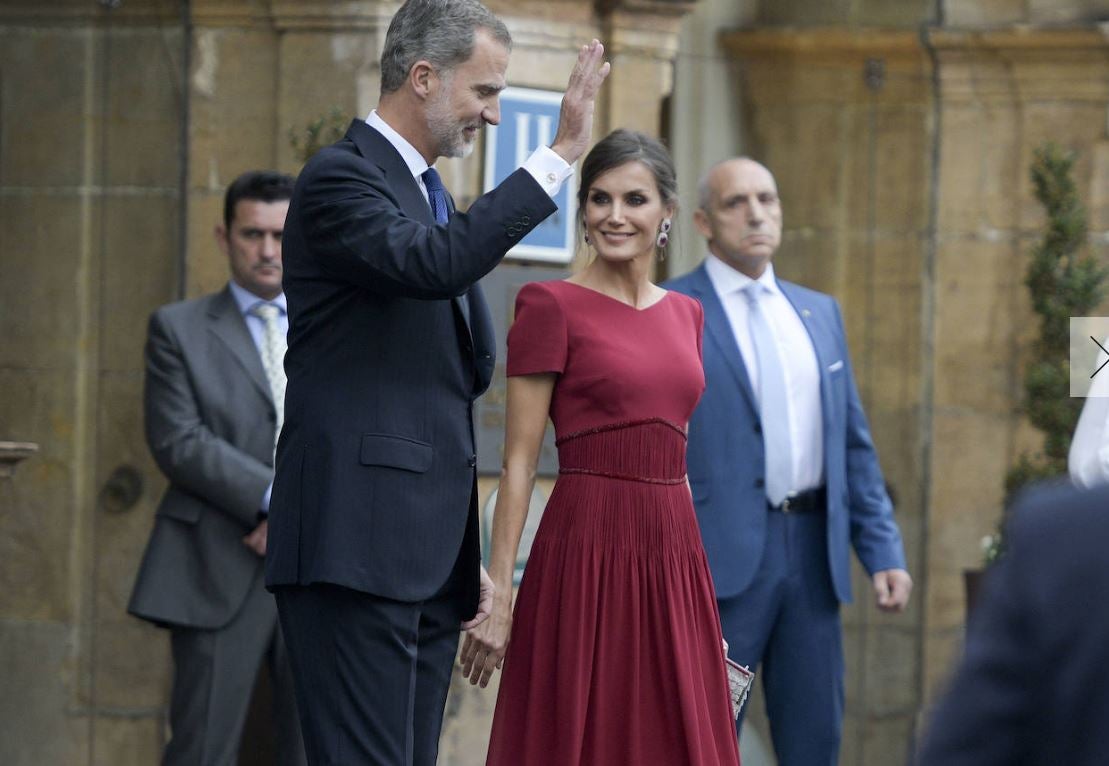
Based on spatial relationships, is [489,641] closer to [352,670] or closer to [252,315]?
[352,670]

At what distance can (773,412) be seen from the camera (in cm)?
603

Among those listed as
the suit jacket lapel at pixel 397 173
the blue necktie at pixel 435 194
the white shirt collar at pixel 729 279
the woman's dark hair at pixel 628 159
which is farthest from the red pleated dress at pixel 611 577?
the white shirt collar at pixel 729 279

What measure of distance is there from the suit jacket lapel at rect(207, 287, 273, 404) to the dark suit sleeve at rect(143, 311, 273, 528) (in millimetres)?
121

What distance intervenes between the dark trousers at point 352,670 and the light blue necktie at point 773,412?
193cm

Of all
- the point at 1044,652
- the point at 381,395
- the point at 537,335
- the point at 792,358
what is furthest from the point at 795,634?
the point at 1044,652

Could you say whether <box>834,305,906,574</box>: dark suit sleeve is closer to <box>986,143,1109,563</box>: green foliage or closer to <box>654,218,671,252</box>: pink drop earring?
<box>654,218,671,252</box>: pink drop earring

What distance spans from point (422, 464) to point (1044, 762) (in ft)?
7.30

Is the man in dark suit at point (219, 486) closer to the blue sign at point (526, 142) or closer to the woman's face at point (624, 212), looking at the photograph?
the blue sign at point (526, 142)

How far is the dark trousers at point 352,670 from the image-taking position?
13.6 ft

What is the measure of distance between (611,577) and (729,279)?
→ 1.42 m

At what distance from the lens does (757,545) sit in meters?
5.89

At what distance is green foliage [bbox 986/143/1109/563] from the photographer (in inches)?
313

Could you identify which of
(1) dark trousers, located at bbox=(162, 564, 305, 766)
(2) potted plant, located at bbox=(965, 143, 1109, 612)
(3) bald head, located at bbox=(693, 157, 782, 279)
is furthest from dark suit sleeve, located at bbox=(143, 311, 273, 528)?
(2) potted plant, located at bbox=(965, 143, 1109, 612)

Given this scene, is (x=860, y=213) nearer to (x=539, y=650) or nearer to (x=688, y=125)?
(x=688, y=125)
